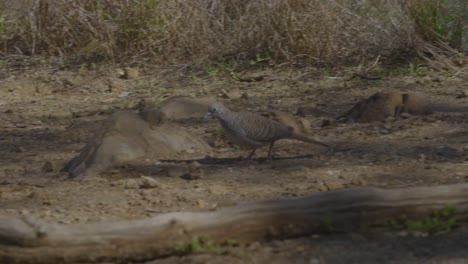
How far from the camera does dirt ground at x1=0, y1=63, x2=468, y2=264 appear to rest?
445 centimetres

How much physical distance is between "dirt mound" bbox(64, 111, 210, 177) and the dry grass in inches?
102

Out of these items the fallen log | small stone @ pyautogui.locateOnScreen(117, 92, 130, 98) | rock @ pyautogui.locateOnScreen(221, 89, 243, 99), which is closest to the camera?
the fallen log

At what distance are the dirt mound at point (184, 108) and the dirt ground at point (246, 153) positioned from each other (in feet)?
0.35

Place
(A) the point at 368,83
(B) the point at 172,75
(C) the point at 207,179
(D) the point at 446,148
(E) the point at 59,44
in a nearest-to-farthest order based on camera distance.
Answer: (C) the point at 207,179
(D) the point at 446,148
(A) the point at 368,83
(B) the point at 172,75
(E) the point at 59,44

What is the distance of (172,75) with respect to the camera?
9000 mm

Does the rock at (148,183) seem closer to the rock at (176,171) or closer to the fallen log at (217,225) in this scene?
the rock at (176,171)

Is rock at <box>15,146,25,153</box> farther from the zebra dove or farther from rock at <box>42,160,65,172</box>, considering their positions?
the zebra dove

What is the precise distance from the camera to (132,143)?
6215 millimetres

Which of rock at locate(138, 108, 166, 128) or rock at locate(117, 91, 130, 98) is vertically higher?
rock at locate(138, 108, 166, 128)

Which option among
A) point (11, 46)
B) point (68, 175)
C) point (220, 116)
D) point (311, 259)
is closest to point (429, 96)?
point (220, 116)

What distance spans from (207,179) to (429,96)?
2.75 metres

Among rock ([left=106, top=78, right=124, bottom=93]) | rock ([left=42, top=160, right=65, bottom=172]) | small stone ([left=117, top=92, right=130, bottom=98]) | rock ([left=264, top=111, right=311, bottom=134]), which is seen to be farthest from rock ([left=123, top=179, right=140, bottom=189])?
rock ([left=106, top=78, right=124, bottom=93])

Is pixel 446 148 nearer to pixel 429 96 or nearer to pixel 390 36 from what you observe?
pixel 429 96

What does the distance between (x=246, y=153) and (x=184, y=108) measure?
1150mm
